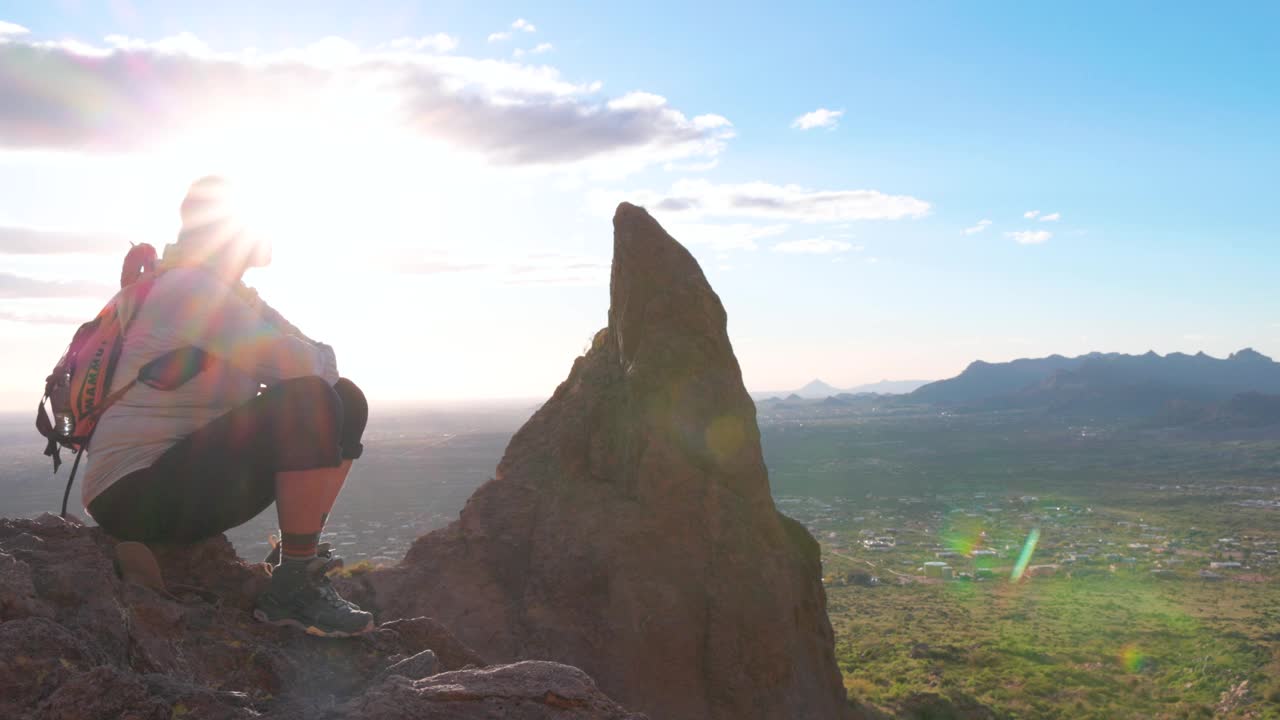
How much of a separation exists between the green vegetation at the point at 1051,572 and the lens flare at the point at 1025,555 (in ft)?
1.48

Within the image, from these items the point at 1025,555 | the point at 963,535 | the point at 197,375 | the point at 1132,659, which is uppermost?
the point at 197,375

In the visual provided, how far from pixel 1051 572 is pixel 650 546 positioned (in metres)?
50.3

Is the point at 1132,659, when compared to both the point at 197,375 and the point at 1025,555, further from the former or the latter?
the point at 1025,555

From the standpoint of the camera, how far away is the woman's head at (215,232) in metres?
4.37

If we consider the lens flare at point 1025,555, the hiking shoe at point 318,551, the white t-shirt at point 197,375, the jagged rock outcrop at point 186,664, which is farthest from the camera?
the lens flare at point 1025,555

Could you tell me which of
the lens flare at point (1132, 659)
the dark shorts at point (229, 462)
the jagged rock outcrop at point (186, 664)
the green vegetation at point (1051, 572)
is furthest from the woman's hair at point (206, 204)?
the lens flare at point (1132, 659)

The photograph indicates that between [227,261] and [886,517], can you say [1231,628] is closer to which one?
[227,261]

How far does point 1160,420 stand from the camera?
562 feet

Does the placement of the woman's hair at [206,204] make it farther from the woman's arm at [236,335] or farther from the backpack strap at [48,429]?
the backpack strap at [48,429]

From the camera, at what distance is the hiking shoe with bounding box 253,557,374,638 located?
4.19m

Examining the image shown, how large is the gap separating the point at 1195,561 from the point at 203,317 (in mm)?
62883

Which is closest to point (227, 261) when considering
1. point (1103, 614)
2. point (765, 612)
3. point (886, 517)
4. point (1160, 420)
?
point (765, 612)

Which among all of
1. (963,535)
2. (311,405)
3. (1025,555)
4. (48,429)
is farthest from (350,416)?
(963,535)

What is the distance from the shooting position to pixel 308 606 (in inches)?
169
